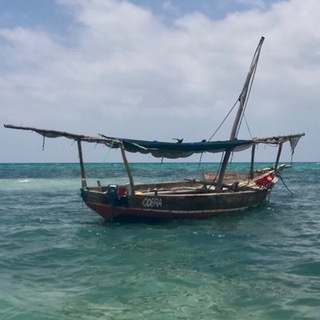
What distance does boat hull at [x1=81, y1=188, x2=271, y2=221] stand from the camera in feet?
56.7

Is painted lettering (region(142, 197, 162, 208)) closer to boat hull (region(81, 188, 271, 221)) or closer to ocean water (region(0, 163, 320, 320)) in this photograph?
boat hull (region(81, 188, 271, 221))

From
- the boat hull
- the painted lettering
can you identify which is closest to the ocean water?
the boat hull

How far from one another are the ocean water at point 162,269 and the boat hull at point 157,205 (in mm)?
374

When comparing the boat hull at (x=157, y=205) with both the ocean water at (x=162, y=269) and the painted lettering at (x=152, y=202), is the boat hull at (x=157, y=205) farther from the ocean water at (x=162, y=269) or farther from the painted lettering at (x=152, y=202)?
the ocean water at (x=162, y=269)

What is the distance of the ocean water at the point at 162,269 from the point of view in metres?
8.52

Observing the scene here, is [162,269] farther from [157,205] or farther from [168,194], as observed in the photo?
[168,194]

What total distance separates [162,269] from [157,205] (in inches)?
250

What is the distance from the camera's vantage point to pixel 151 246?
46.1 ft

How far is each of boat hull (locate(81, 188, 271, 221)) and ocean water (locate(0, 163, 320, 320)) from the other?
1.23 feet

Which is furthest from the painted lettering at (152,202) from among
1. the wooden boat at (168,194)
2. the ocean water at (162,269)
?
the ocean water at (162,269)

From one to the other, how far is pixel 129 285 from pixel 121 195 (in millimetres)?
7532

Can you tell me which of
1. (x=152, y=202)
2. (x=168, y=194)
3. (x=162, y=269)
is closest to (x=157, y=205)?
(x=152, y=202)

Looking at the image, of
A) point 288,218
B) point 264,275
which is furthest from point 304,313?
point 288,218

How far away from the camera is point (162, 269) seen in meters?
11.2
